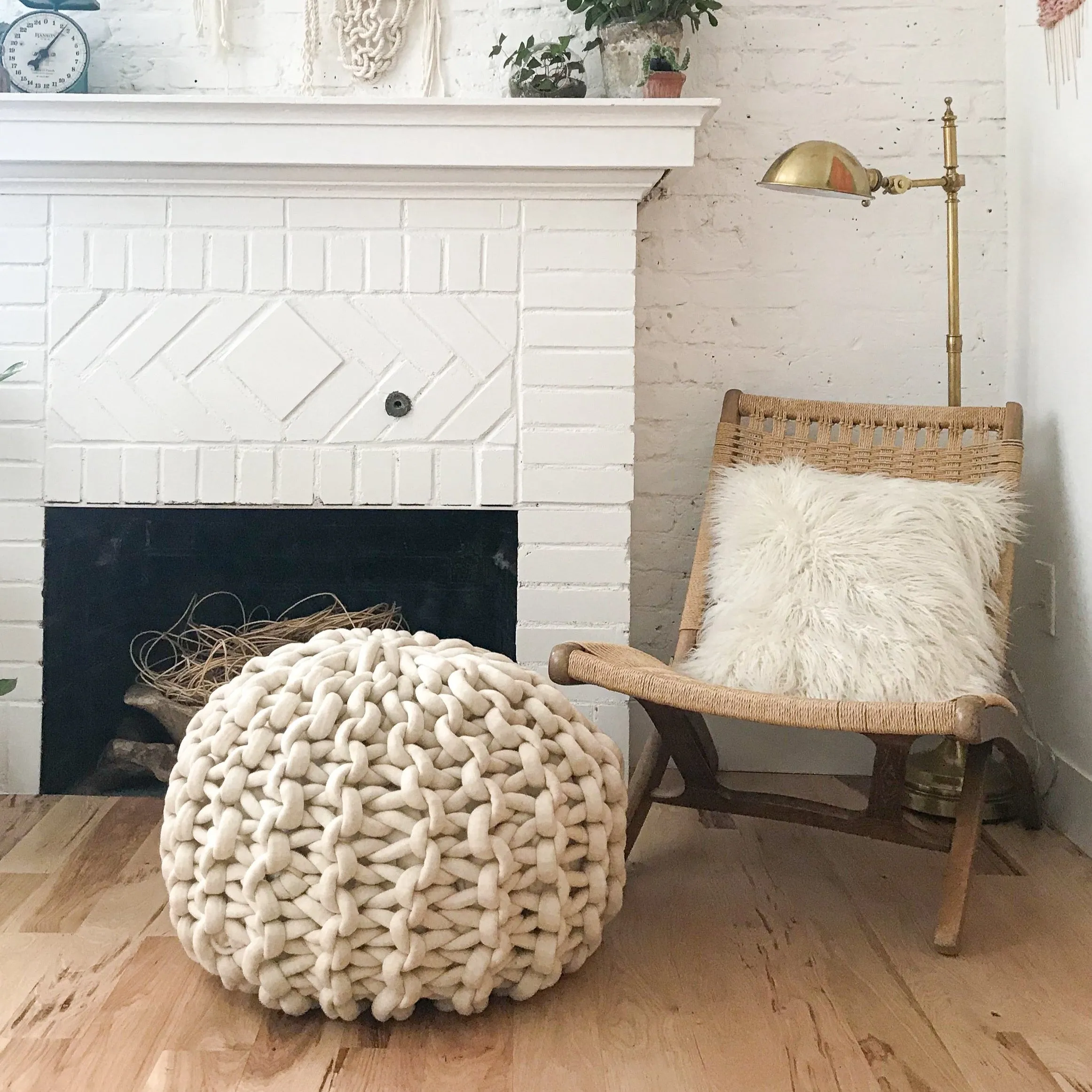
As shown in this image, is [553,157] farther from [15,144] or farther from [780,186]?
[15,144]

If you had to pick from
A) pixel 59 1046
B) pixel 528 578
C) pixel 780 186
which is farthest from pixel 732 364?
pixel 59 1046

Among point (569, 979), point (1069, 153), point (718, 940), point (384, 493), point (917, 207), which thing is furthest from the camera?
point (917, 207)

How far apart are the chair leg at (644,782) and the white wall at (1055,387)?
824mm

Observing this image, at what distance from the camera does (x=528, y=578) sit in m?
2.18

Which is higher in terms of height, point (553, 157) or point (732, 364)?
point (553, 157)

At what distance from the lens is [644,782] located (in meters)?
1.82

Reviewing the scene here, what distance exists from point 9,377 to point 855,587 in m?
1.74

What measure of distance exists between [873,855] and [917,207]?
1442 millimetres

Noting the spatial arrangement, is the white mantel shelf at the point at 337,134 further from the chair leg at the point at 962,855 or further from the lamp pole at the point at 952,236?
the chair leg at the point at 962,855

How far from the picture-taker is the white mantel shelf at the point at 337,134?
2.00 m

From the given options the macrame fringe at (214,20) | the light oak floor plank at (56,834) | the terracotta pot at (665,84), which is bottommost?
the light oak floor plank at (56,834)

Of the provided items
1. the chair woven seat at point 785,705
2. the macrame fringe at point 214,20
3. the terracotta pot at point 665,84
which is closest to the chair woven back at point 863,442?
the chair woven seat at point 785,705

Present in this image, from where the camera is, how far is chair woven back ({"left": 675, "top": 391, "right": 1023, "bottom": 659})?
2020 mm

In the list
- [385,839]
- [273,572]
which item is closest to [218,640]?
[273,572]
